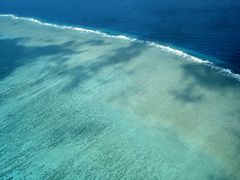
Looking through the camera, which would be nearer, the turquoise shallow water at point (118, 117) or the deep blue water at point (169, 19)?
the turquoise shallow water at point (118, 117)

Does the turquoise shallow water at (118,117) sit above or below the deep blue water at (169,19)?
below

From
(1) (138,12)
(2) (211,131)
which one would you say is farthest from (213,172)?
(1) (138,12)

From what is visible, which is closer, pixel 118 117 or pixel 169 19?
pixel 118 117

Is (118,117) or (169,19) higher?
(169,19)

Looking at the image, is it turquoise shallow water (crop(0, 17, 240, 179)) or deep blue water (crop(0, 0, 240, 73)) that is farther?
deep blue water (crop(0, 0, 240, 73))

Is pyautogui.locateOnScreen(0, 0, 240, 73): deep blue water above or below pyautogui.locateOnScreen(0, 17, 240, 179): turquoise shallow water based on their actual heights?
above
